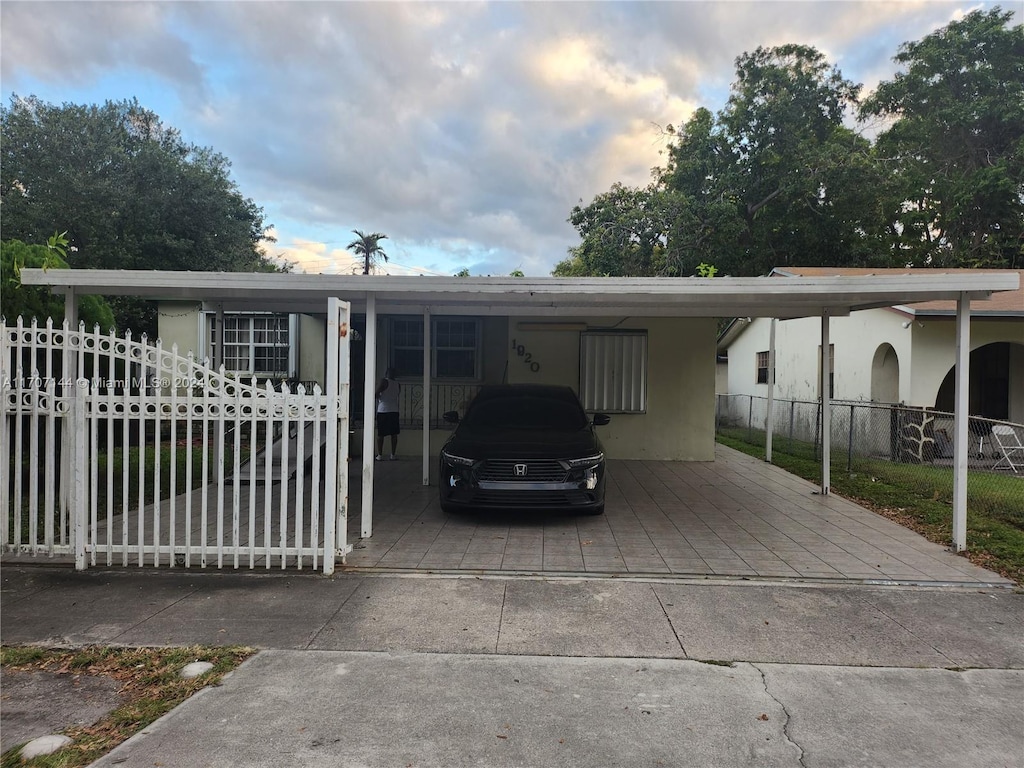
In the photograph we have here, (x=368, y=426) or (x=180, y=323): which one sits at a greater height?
(x=180, y=323)

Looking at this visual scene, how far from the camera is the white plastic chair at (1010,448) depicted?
10.9m

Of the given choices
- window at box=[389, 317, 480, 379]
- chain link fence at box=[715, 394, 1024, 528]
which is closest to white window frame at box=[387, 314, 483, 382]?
window at box=[389, 317, 480, 379]

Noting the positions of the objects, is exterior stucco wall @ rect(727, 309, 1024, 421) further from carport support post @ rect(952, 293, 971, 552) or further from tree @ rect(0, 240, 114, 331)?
tree @ rect(0, 240, 114, 331)

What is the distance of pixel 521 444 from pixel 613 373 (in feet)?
17.5

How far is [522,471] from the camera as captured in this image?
22.6 feet

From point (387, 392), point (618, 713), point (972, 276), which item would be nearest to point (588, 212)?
point (387, 392)

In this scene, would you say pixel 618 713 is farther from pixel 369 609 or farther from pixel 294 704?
pixel 369 609

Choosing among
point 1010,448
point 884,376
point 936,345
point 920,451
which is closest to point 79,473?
point 920,451

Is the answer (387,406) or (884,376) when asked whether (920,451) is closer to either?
(884,376)

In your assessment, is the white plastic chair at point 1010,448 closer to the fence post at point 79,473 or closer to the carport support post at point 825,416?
the carport support post at point 825,416

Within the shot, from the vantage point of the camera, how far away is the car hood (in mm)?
6953

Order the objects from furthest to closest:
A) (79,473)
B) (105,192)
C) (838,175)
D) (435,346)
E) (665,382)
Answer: (838,175), (105,192), (435,346), (665,382), (79,473)

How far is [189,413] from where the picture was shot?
16.7 feet

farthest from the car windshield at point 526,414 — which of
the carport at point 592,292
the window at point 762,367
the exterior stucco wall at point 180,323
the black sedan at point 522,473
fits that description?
the window at point 762,367
